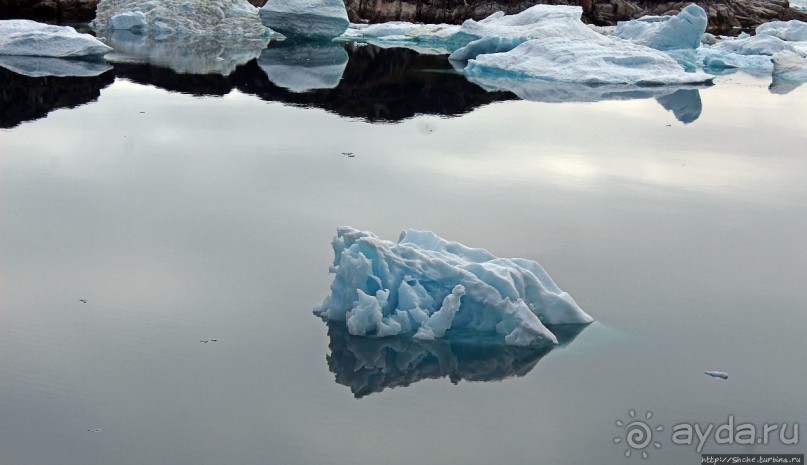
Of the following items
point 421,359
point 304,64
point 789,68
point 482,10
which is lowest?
point 482,10

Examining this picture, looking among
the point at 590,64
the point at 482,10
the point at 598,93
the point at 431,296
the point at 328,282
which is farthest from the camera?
the point at 482,10

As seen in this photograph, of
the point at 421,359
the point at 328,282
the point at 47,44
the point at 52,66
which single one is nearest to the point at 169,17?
the point at 47,44

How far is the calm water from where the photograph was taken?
16.7 ft

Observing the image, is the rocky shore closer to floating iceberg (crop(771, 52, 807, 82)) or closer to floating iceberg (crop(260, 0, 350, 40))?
floating iceberg (crop(260, 0, 350, 40))

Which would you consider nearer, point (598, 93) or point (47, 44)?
point (598, 93)

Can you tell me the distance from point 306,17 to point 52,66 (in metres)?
8.99

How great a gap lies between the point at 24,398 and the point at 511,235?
15.4ft

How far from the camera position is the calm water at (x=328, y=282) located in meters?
5.10

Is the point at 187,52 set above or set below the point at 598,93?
below

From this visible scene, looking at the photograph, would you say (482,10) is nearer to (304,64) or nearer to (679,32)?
(679,32)

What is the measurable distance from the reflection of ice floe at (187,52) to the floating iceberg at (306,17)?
0.84m

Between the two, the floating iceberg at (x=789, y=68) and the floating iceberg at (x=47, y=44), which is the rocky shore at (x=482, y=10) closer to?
the floating iceberg at (x=47, y=44)

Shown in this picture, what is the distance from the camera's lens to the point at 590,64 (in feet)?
64.6

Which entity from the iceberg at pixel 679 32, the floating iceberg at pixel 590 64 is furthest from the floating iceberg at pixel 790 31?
the floating iceberg at pixel 590 64
